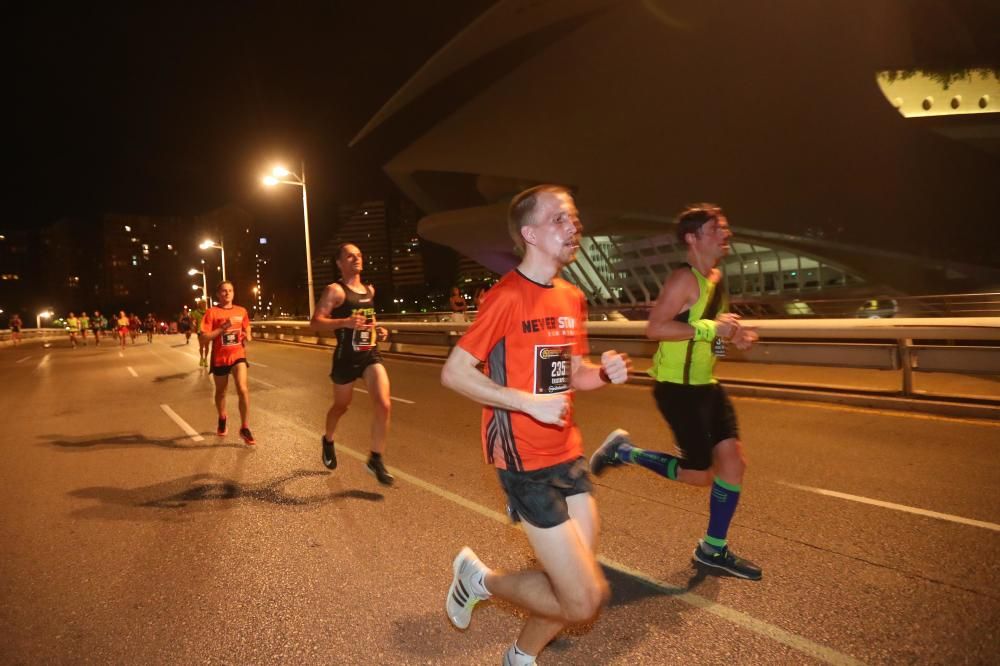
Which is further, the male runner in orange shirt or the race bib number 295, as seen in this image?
the male runner in orange shirt

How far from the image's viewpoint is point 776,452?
19.5ft

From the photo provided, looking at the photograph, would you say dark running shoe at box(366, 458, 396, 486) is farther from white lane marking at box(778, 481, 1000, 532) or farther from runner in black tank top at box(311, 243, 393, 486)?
white lane marking at box(778, 481, 1000, 532)

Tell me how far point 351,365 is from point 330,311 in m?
0.56

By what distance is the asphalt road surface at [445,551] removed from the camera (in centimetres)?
270

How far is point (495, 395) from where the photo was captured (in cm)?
202

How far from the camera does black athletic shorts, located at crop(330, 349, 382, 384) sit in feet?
18.3

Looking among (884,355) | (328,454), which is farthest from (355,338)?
(884,355)

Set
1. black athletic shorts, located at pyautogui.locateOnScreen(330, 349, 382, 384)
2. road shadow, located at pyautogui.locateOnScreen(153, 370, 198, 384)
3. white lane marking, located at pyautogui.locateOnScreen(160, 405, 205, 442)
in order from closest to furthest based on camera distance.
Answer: black athletic shorts, located at pyautogui.locateOnScreen(330, 349, 382, 384) < white lane marking, located at pyautogui.locateOnScreen(160, 405, 205, 442) < road shadow, located at pyautogui.locateOnScreen(153, 370, 198, 384)

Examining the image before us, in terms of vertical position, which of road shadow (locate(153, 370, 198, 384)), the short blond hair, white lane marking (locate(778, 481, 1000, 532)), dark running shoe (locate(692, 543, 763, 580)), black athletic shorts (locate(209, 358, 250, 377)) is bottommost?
road shadow (locate(153, 370, 198, 384))

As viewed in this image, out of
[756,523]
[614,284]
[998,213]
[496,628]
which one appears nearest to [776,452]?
[756,523]

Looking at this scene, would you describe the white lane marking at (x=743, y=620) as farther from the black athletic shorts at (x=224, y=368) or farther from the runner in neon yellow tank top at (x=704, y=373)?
the black athletic shorts at (x=224, y=368)

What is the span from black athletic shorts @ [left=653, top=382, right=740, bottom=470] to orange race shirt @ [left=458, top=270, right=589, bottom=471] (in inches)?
52.2

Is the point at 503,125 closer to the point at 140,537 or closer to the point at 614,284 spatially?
the point at 614,284

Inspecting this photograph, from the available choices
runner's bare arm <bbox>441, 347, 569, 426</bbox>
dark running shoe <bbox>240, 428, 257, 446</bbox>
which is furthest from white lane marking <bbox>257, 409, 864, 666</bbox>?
dark running shoe <bbox>240, 428, 257, 446</bbox>
